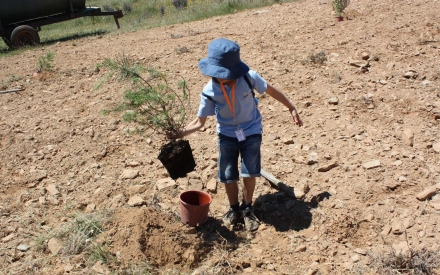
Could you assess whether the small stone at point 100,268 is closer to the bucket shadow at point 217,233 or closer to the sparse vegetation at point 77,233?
the sparse vegetation at point 77,233

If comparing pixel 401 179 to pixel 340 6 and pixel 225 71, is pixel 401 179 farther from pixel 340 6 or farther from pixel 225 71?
pixel 340 6

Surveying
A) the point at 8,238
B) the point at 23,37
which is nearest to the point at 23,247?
the point at 8,238

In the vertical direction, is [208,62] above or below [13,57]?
above

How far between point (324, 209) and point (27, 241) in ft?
7.33

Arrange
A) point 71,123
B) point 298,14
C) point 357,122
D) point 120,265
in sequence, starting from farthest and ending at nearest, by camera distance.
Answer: point 298,14, point 71,123, point 357,122, point 120,265

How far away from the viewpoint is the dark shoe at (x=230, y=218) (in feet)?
11.9

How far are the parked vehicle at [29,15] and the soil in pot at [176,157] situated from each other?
345 inches

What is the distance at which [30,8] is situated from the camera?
456 inches

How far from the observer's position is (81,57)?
776cm

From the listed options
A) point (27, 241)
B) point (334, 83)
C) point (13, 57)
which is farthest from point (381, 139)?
point (13, 57)

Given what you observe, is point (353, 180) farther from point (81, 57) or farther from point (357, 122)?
point (81, 57)

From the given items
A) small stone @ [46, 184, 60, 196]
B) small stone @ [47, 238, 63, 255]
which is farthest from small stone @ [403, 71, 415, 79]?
small stone @ [47, 238, 63, 255]

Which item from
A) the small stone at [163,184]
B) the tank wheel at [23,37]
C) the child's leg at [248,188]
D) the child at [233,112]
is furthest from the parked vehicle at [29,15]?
the child's leg at [248,188]

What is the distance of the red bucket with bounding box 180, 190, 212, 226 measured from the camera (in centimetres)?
349
